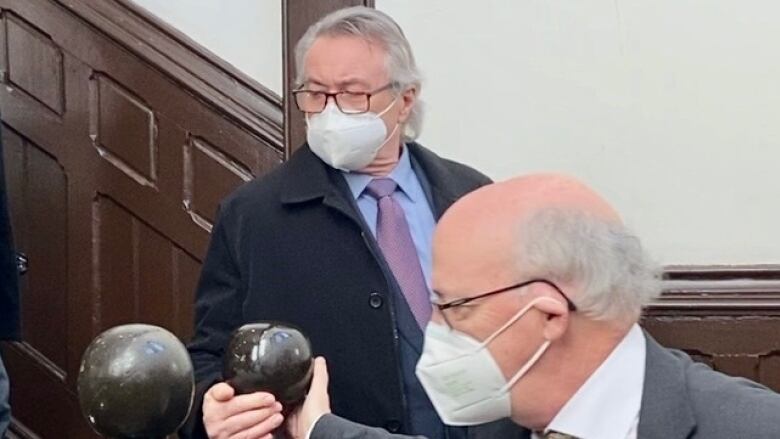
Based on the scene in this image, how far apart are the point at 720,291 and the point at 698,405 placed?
1706mm

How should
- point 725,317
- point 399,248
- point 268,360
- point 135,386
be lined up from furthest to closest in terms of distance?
point 725,317 < point 399,248 < point 268,360 < point 135,386

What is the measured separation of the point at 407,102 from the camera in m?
2.77

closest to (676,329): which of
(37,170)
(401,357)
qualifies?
(401,357)

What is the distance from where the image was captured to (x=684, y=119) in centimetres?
340

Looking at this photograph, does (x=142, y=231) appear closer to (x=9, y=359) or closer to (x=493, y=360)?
(x=9, y=359)

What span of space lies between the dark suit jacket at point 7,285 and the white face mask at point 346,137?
2.74ft

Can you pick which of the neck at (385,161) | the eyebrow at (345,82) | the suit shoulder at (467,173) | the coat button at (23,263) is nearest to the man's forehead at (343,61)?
the eyebrow at (345,82)

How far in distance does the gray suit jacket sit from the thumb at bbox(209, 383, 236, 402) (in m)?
0.57

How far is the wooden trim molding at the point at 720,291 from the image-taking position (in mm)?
3312

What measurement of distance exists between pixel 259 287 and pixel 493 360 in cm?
94

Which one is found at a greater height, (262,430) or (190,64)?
(262,430)

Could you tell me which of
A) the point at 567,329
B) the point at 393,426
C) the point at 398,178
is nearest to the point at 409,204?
the point at 398,178

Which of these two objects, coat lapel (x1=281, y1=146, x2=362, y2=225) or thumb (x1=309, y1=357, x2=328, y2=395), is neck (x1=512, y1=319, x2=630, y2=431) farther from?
coat lapel (x1=281, y1=146, x2=362, y2=225)

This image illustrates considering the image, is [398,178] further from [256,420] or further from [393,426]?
[256,420]
